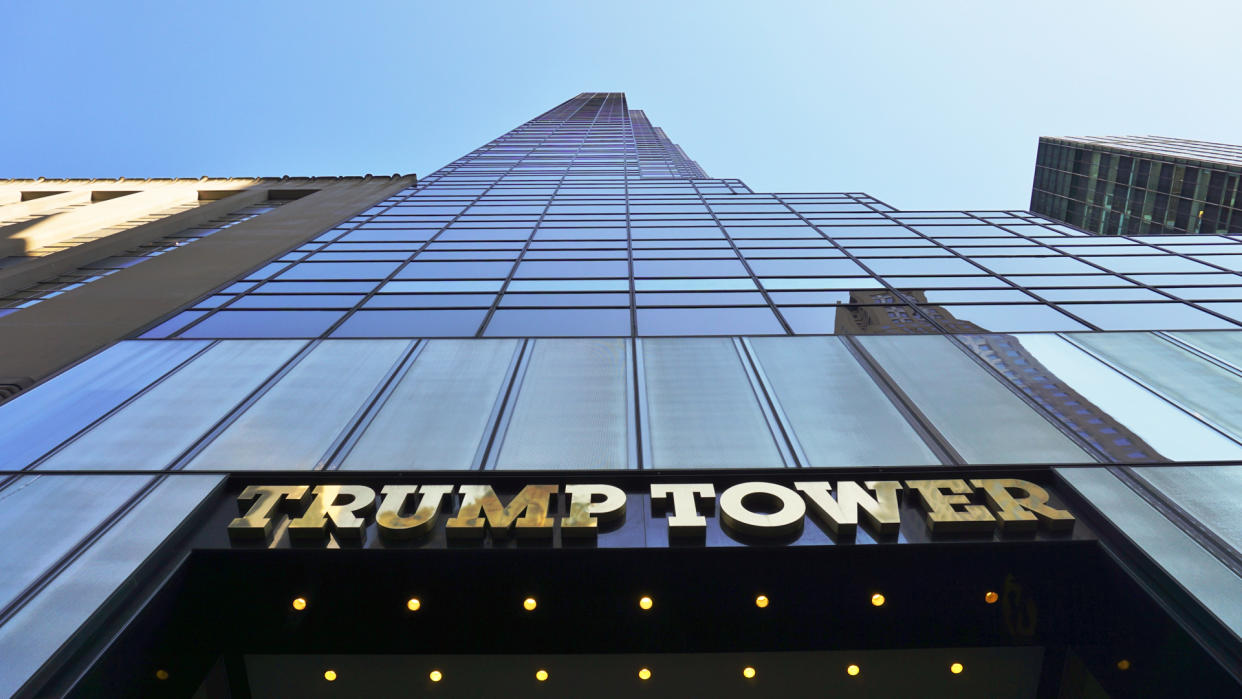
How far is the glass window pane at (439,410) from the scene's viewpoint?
10367 millimetres

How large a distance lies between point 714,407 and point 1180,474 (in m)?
6.38

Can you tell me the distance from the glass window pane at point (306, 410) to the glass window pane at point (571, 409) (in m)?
2.81

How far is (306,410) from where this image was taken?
462 inches

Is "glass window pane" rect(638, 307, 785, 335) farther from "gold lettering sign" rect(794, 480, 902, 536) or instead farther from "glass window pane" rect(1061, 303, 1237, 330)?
"glass window pane" rect(1061, 303, 1237, 330)

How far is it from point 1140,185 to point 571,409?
75268mm

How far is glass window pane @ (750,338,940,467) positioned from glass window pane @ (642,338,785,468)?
570mm

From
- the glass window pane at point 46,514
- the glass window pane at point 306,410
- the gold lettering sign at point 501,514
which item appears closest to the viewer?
the glass window pane at point 46,514

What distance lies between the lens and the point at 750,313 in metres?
15.9

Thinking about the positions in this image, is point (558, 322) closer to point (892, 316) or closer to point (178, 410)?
point (178, 410)

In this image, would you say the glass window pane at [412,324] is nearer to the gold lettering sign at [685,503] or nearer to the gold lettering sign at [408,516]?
the gold lettering sign at [408,516]

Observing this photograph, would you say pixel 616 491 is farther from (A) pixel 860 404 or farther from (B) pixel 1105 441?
(B) pixel 1105 441

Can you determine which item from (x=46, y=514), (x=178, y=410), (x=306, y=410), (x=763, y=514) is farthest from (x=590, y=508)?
(x=178, y=410)

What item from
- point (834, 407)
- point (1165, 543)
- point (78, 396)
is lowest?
point (1165, 543)

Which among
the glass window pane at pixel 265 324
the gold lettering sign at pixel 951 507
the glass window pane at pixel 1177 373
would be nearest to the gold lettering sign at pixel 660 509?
the gold lettering sign at pixel 951 507
